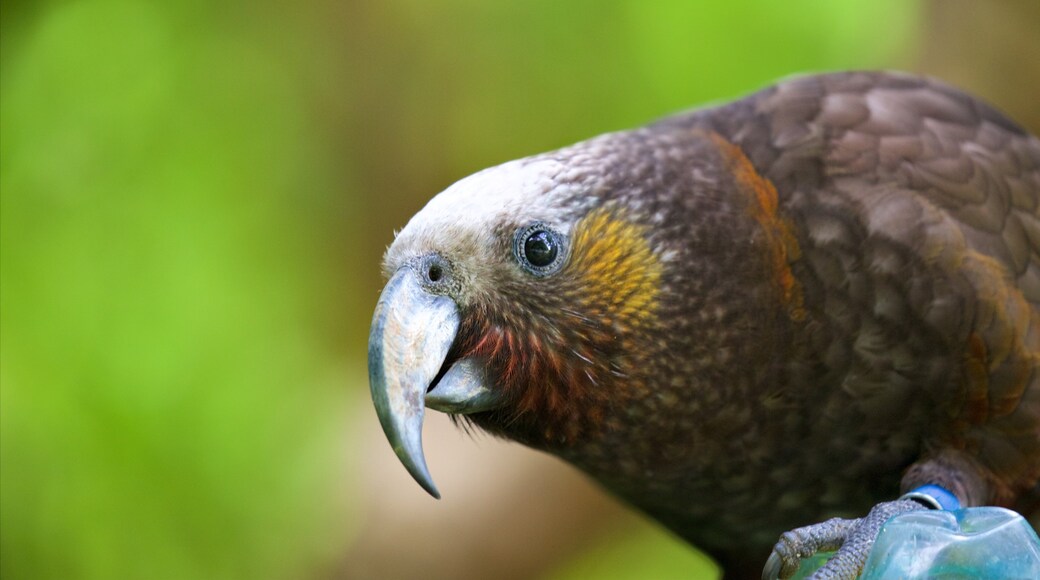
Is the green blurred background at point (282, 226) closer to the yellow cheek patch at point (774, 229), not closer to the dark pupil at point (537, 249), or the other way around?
the yellow cheek patch at point (774, 229)

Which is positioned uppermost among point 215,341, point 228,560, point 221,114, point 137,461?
point 221,114

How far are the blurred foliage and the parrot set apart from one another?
129 cm

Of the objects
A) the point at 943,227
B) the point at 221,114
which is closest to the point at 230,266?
the point at 221,114

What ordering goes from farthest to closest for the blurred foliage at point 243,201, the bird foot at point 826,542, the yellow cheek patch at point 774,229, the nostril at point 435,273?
the blurred foliage at point 243,201
the yellow cheek patch at point 774,229
the nostril at point 435,273
the bird foot at point 826,542

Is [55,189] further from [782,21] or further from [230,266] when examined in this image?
[782,21]

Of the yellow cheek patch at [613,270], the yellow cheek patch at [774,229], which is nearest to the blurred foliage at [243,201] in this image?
the yellow cheek patch at [774,229]

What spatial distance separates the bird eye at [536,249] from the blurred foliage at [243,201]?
4.94 feet

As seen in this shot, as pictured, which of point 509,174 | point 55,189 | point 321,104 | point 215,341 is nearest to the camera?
point 509,174

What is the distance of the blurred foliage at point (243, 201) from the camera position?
261 centimetres

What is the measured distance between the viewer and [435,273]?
4.87 ft

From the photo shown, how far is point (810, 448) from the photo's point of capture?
1721mm

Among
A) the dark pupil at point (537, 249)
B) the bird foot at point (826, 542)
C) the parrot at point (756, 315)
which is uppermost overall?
the dark pupil at point (537, 249)

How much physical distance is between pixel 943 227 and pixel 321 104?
6.58ft

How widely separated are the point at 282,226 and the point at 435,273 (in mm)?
1668
